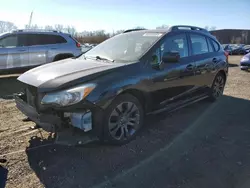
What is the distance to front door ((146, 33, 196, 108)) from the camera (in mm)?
3988

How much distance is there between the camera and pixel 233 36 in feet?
233

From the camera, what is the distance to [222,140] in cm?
Result: 396

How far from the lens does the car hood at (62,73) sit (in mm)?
3164

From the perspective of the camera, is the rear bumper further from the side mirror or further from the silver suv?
the silver suv

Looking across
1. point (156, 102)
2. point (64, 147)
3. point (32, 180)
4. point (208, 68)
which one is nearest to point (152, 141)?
point (156, 102)

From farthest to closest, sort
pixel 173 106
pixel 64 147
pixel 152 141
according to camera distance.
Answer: pixel 173 106, pixel 152 141, pixel 64 147

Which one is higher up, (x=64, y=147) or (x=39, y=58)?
(x=39, y=58)

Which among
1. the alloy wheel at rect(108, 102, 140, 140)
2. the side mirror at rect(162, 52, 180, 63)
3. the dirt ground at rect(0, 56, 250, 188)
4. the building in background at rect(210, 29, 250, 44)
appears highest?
the building in background at rect(210, 29, 250, 44)

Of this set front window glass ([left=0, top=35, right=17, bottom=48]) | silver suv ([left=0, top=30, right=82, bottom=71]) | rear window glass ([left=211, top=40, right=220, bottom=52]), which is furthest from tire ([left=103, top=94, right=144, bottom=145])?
front window glass ([left=0, top=35, right=17, bottom=48])

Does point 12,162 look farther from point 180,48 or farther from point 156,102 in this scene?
point 180,48

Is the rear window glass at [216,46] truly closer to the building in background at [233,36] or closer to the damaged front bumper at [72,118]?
the damaged front bumper at [72,118]

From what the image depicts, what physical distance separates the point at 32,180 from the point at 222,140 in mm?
2922

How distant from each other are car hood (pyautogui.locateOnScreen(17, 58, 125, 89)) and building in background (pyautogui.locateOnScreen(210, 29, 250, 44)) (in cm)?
7072

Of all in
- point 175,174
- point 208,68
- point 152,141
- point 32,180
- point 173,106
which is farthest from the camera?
point 208,68
